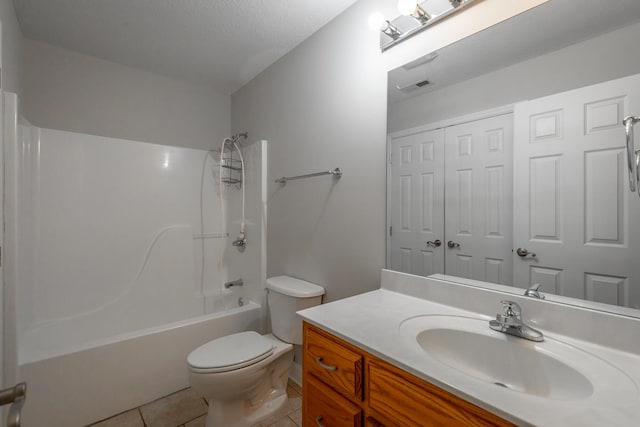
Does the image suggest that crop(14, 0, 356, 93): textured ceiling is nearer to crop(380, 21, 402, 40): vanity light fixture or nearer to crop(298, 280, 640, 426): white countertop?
crop(380, 21, 402, 40): vanity light fixture

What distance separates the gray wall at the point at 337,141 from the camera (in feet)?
4.89

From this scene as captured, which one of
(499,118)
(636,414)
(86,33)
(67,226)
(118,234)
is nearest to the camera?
(636,414)

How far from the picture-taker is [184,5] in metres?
1.69

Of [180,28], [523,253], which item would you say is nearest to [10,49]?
[180,28]

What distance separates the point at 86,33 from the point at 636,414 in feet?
10.2

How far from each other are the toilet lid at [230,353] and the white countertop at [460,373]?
0.62m

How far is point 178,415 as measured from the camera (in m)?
1.71

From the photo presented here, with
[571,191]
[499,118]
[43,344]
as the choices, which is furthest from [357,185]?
[43,344]

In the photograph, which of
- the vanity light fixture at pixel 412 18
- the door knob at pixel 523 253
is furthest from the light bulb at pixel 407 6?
the door knob at pixel 523 253

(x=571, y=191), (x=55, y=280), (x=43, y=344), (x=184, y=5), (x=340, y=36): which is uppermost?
(x=184, y=5)

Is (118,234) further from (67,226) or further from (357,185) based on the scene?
(357,185)

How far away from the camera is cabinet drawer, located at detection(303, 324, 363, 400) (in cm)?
92

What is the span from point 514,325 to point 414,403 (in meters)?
0.46

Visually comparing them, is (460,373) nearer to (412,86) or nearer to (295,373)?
(412,86)
